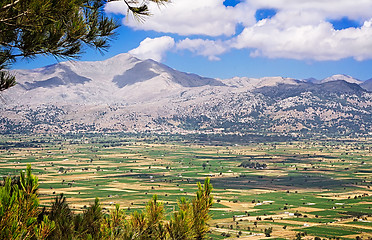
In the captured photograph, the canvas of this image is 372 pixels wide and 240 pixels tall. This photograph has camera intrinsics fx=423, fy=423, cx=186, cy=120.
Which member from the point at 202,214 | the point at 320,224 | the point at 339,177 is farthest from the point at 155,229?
the point at 339,177

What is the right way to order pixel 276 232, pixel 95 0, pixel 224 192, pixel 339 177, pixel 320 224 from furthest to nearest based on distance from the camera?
1. pixel 339 177
2. pixel 224 192
3. pixel 320 224
4. pixel 276 232
5. pixel 95 0

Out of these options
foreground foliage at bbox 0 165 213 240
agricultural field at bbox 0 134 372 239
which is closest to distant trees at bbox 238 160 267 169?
agricultural field at bbox 0 134 372 239

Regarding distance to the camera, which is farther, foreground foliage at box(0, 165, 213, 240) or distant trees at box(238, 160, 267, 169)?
Result: distant trees at box(238, 160, 267, 169)

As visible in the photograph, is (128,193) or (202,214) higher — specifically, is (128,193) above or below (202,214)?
below

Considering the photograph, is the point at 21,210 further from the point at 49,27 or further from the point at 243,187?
the point at 243,187

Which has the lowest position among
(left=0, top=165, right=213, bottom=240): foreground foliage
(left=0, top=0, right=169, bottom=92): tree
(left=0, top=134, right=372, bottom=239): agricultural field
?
(left=0, top=134, right=372, bottom=239): agricultural field

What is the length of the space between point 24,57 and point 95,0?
2856mm

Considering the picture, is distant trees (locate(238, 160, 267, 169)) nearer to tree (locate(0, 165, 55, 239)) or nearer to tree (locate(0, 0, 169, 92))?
tree (locate(0, 0, 169, 92))

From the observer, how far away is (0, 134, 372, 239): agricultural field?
80312 mm

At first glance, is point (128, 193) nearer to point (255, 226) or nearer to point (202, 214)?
point (255, 226)

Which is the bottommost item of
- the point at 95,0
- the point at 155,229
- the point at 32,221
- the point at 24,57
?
the point at 155,229

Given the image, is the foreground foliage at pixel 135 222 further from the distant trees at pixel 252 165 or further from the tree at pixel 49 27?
the distant trees at pixel 252 165

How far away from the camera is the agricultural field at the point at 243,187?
80.3 metres

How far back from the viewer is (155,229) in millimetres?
13250
